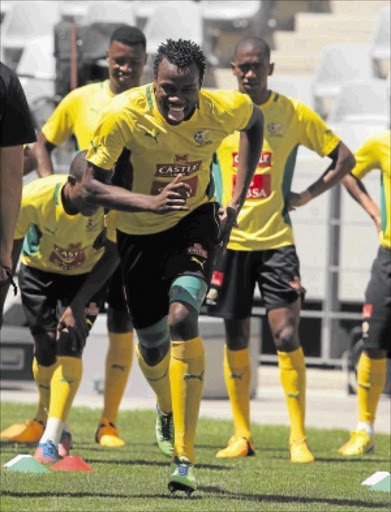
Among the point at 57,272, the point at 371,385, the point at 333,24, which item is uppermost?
the point at 57,272

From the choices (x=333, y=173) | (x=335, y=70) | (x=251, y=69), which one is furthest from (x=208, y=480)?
(x=335, y=70)

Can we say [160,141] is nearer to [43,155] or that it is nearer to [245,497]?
[245,497]

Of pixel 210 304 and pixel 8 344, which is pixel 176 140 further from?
pixel 8 344

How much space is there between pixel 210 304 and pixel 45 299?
3.22ft

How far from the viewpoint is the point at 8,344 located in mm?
11234

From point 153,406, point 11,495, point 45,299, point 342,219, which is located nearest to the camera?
point 11,495

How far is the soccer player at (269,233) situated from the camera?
7.59m

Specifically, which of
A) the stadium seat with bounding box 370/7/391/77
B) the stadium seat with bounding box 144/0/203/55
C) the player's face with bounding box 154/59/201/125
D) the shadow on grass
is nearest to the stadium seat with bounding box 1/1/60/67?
the stadium seat with bounding box 144/0/203/55

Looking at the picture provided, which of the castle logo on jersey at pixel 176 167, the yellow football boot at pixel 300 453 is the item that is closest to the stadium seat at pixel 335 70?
the yellow football boot at pixel 300 453

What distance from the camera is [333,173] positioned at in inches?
307

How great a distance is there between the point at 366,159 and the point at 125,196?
2.99m

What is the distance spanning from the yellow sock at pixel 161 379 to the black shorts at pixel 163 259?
1.42ft

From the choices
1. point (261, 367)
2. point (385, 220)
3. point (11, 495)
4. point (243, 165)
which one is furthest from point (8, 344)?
point (11, 495)

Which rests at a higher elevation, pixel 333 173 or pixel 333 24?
pixel 333 173
